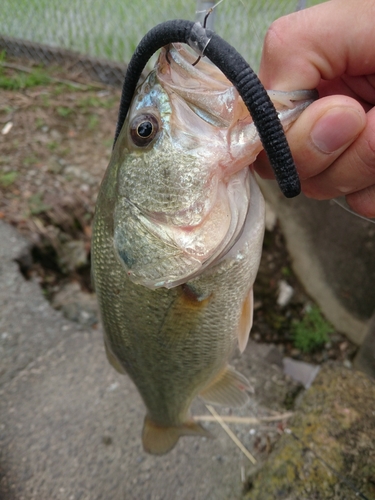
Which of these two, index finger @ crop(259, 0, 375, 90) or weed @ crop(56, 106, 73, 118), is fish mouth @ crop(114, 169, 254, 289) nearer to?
index finger @ crop(259, 0, 375, 90)

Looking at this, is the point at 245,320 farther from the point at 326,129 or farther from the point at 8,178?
the point at 8,178

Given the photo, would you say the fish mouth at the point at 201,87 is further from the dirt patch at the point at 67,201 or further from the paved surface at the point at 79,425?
the dirt patch at the point at 67,201

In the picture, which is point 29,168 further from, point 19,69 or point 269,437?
point 269,437

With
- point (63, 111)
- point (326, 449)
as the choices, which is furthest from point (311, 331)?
point (63, 111)

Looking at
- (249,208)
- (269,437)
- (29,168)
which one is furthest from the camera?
(29,168)

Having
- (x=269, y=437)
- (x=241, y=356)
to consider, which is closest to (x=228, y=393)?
(x=269, y=437)

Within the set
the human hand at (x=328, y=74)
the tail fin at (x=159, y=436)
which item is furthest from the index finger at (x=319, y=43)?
the tail fin at (x=159, y=436)
